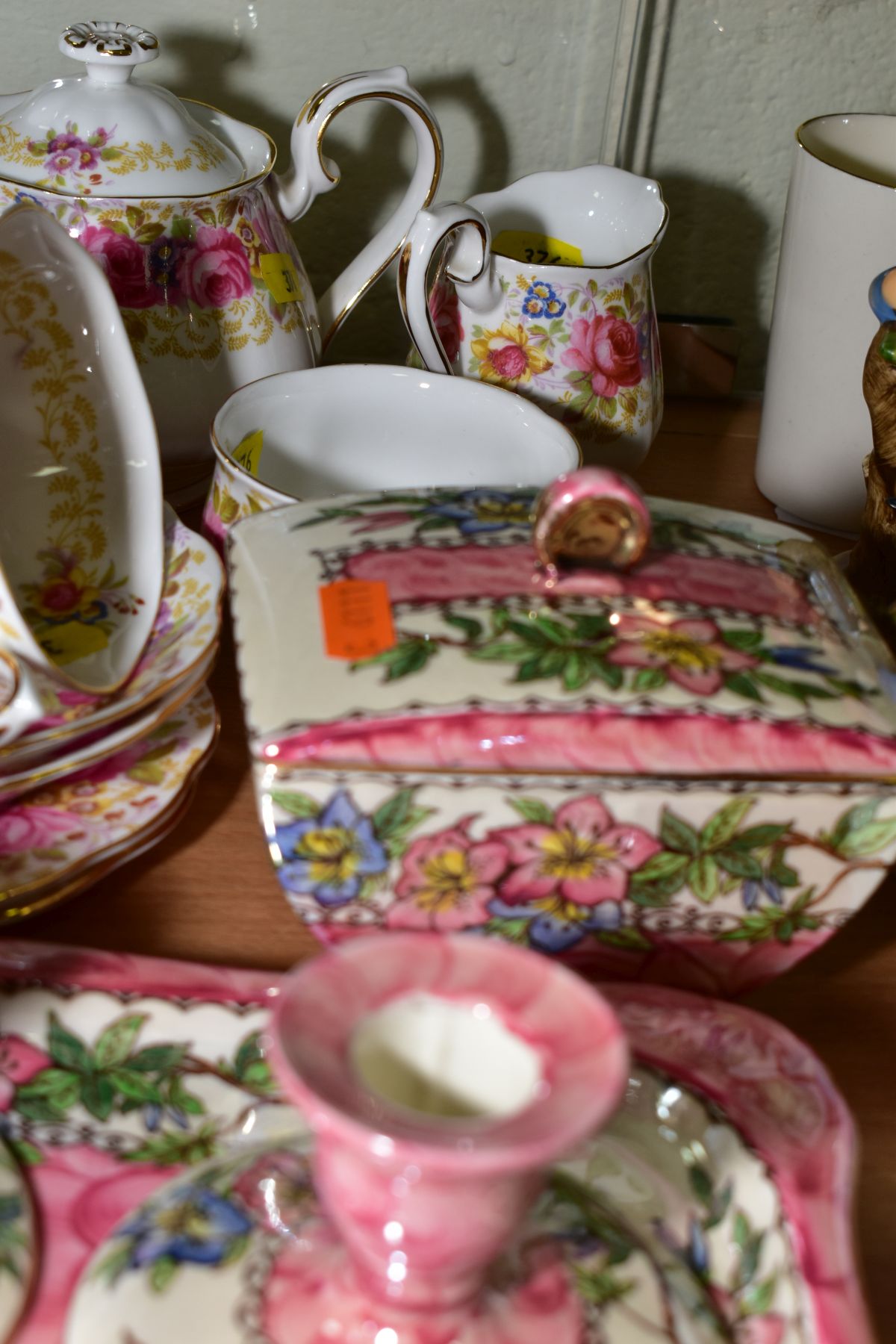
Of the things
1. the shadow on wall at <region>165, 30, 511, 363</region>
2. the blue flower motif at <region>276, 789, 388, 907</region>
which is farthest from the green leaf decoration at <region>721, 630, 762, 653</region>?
the shadow on wall at <region>165, 30, 511, 363</region>

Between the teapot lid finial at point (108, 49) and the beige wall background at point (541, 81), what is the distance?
141 mm

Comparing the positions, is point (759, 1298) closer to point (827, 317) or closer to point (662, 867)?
point (662, 867)

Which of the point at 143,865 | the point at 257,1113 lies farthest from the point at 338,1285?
the point at 143,865

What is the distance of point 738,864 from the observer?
0.33 meters

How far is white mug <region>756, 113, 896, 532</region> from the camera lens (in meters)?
0.54

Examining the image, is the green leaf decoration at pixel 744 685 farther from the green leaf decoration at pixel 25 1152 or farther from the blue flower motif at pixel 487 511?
the green leaf decoration at pixel 25 1152

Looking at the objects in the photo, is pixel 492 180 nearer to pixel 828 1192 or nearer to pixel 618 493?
pixel 618 493

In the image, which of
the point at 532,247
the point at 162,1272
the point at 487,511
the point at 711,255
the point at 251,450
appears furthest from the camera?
the point at 711,255

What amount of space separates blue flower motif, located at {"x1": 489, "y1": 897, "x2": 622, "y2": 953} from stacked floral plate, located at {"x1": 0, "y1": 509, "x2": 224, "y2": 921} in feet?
0.40

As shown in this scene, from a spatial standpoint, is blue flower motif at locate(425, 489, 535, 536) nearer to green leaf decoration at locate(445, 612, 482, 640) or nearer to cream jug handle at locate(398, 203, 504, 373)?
green leaf decoration at locate(445, 612, 482, 640)

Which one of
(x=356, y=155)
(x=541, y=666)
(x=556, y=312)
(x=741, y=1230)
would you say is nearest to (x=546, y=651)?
(x=541, y=666)

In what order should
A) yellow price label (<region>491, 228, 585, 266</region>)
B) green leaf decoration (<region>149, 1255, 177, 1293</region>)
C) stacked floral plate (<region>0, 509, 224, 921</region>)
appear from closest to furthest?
1. green leaf decoration (<region>149, 1255, 177, 1293</region>)
2. stacked floral plate (<region>0, 509, 224, 921</region>)
3. yellow price label (<region>491, 228, 585, 266</region>)

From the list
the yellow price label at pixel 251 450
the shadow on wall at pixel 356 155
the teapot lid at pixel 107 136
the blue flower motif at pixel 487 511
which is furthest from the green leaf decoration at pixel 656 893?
the shadow on wall at pixel 356 155

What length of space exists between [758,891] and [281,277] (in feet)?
1.14
